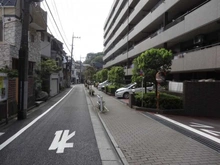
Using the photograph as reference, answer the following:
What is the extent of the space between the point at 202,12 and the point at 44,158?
14727mm

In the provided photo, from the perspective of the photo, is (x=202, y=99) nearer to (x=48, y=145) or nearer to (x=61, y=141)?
(x=61, y=141)

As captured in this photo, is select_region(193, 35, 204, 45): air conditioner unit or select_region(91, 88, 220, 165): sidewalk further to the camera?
select_region(193, 35, 204, 45): air conditioner unit

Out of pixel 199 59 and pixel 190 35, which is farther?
pixel 190 35

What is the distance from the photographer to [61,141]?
25.3 ft

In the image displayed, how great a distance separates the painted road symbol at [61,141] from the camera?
693cm

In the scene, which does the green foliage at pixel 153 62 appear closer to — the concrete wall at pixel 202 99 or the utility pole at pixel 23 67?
the concrete wall at pixel 202 99

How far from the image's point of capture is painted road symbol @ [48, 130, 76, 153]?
693cm

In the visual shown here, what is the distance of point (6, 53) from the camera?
18438mm

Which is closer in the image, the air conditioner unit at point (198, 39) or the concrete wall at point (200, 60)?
the concrete wall at point (200, 60)

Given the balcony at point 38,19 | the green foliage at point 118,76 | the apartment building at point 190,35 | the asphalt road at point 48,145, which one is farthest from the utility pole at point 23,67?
the green foliage at point 118,76

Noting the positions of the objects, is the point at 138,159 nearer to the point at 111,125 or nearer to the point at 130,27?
the point at 111,125

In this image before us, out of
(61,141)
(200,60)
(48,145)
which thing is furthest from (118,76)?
(48,145)

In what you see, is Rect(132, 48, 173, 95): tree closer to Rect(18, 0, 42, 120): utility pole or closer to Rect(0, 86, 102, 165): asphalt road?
Rect(0, 86, 102, 165): asphalt road

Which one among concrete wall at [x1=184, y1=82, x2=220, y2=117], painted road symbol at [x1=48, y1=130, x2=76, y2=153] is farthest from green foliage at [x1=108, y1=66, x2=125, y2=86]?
painted road symbol at [x1=48, y1=130, x2=76, y2=153]
